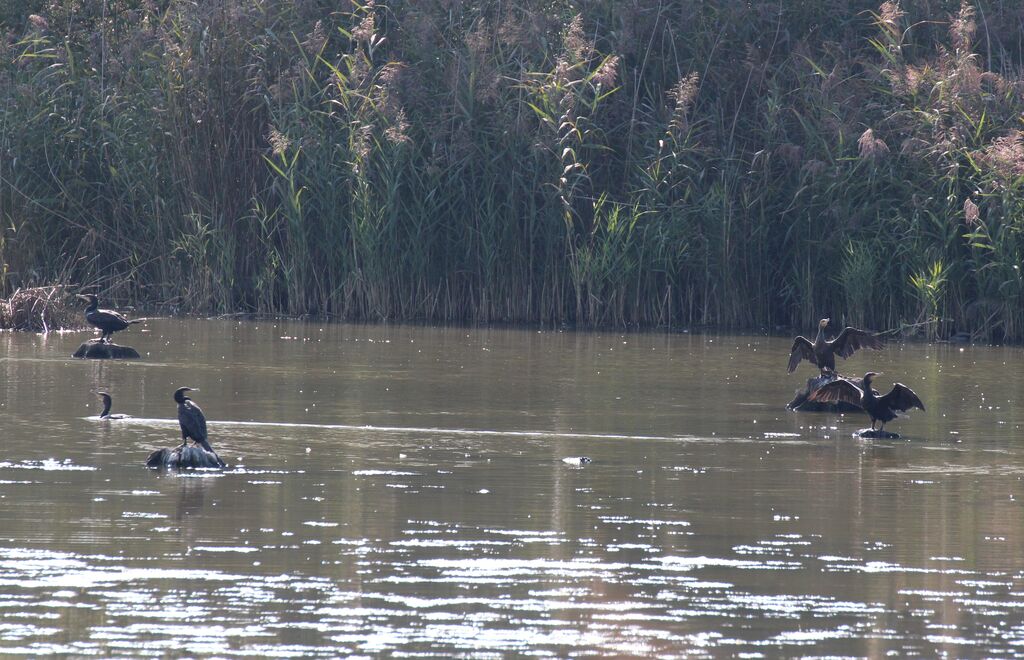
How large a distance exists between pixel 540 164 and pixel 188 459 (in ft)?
41.0

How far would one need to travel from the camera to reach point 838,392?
13.8 m

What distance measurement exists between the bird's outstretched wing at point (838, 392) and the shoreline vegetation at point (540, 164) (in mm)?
7079

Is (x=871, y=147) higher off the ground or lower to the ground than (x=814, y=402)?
higher

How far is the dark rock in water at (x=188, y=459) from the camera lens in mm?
10125

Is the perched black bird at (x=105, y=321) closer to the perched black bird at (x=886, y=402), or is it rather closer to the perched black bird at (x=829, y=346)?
the perched black bird at (x=829, y=346)

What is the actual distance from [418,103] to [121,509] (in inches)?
576

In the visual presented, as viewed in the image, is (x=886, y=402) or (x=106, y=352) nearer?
(x=886, y=402)

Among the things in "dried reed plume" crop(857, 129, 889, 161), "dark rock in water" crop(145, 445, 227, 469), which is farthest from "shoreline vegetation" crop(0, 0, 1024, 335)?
"dark rock in water" crop(145, 445, 227, 469)

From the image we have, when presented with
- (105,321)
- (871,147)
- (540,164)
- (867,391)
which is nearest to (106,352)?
(105,321)

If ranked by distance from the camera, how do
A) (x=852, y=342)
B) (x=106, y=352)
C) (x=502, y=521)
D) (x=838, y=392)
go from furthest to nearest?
(x=106, y=352)
(x=852, y=342)
(x=838, y=392)
(x=502, y=521)

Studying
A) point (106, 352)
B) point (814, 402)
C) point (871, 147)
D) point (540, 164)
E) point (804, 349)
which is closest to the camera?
point (814, 402)

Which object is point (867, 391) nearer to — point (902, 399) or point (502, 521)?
point (902, 399)

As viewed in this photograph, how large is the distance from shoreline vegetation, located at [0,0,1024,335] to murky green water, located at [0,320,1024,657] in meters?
5.83

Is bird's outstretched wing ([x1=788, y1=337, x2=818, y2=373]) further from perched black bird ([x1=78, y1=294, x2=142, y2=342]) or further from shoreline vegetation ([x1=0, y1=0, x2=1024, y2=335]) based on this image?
perched black bird ([x1=78, y1=294, x2=142, y2=342])
